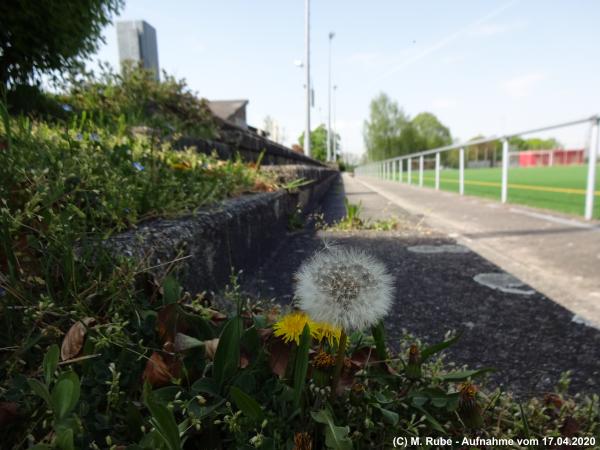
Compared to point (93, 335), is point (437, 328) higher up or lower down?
lower down

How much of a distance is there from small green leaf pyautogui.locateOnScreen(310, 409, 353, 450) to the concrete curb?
51cm

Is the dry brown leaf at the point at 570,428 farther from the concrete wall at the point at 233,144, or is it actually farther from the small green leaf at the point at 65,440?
the concrete wall at the point at 233,144

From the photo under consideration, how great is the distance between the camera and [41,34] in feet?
10.0

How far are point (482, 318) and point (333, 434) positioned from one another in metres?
1.29

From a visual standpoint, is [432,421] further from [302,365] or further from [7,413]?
[7,413]

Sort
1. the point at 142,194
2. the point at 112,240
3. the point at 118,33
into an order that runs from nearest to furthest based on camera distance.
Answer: the point at 112,240 < the point at 142,194 < the point at 118,33

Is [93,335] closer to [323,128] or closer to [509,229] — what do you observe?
[509,229]

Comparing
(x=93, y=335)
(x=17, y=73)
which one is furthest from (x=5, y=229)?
(x=17, y=73)

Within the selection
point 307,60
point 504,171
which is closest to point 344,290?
Result: point 504,171

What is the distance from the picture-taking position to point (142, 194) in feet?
5.06

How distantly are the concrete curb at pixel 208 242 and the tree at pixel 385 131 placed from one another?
240 ft

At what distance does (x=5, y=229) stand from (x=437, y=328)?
1523 millimetres

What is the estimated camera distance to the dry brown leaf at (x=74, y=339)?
84 centimetres

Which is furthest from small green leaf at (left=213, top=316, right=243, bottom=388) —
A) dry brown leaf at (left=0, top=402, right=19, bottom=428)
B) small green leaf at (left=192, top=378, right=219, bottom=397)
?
dry brown leaf at (left=0, top=402, right=19, bottom=428)
